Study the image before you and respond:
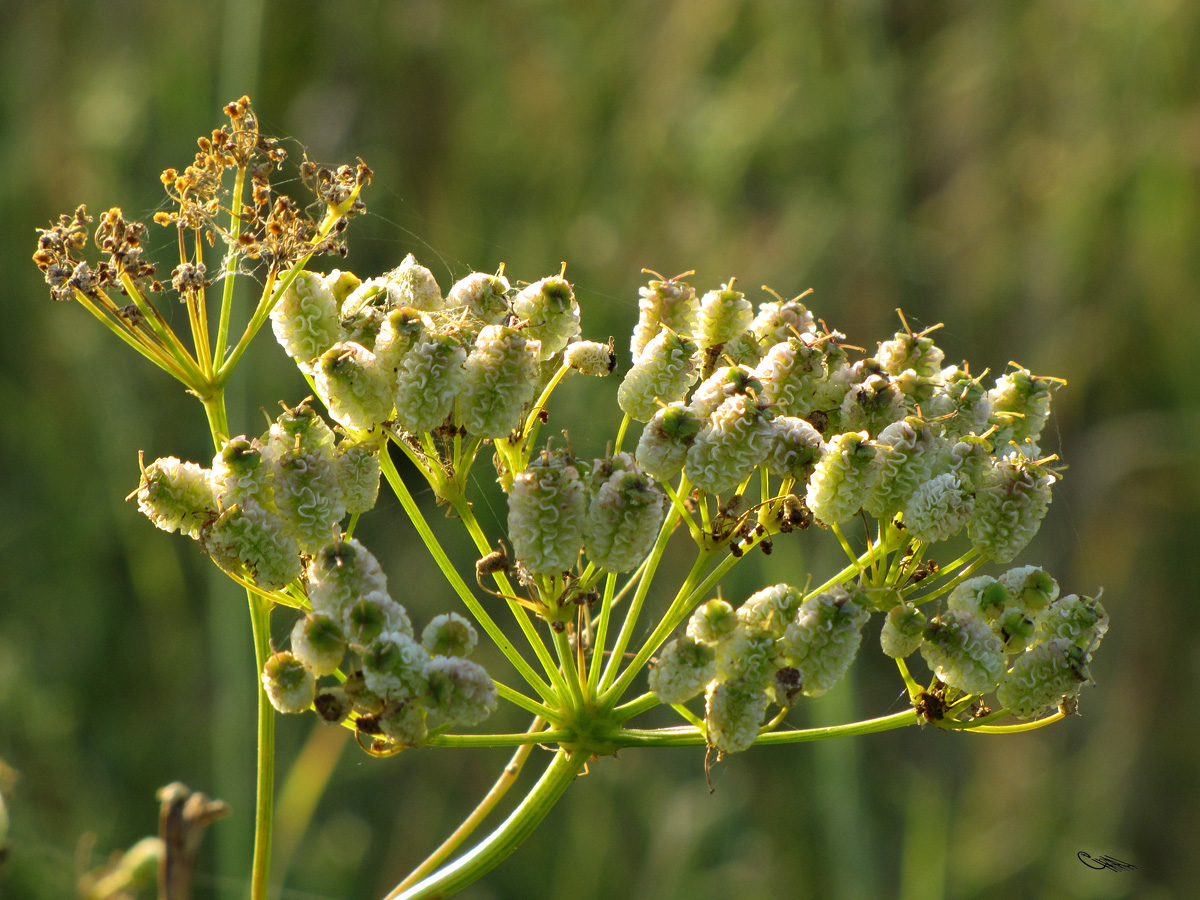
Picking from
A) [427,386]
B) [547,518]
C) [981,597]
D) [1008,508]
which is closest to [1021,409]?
[1008,508]

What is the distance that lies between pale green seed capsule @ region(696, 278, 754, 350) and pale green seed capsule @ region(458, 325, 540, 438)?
487 mm

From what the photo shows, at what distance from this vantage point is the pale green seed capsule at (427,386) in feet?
5.46

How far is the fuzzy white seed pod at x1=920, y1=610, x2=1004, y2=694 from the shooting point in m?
1.67

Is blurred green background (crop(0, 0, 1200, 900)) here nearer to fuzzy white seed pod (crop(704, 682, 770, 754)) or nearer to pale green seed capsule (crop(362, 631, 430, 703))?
fuzzy white seed pod (crop(704, 682, 770, 754))

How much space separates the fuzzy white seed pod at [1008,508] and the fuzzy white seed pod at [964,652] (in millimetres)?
175

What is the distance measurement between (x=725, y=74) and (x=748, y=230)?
3.98 feet

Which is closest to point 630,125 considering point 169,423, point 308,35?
point 308,35

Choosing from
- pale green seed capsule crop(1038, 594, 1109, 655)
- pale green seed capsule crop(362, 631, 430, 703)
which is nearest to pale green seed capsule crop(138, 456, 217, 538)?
pale green seed capsule crop(362, 631, 430, 703)

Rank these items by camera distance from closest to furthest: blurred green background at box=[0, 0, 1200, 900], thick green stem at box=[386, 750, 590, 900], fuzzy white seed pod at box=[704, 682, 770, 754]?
fuzzy white seed pod at box=[704, 682, 770, 754] < thick green stem at box=[386, 750, 590, 900] < blurred green background at box=[0, 0, 1200, 900]

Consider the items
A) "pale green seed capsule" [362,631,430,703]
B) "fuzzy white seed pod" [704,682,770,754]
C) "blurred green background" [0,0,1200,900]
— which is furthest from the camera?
"blurred green background" [0,0,1200,900]

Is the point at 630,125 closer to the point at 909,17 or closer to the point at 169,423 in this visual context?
the point at 909,17

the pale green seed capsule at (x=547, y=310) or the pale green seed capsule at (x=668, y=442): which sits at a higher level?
the pale green seed capsule at (x=547, y=310)

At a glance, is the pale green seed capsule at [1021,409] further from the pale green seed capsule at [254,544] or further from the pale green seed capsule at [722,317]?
the pale green seed capsule at [254,544]

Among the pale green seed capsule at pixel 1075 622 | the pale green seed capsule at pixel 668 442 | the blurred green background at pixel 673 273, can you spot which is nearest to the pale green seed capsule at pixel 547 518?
the pale green seed capsule at pixel 668 442
